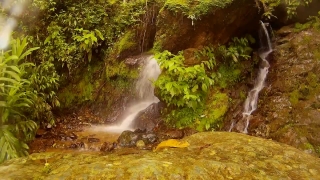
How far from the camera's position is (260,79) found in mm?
8164

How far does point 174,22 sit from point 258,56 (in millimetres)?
3196

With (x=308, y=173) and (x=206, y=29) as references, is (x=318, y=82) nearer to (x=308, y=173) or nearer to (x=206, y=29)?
(x=206, y=29)

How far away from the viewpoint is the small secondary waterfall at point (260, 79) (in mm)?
7086

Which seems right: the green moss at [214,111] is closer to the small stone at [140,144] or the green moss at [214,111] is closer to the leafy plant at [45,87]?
the small stone at [140,144]

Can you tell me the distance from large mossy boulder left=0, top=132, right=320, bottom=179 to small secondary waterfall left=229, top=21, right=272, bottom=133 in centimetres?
428

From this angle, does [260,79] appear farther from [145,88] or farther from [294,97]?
[145,88]

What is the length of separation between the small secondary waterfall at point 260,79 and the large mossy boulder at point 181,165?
4284 millimetres

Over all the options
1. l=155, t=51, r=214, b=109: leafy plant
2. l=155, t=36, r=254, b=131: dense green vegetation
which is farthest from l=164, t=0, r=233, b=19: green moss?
l=155, t=51, r=214, b=109: leafy plant

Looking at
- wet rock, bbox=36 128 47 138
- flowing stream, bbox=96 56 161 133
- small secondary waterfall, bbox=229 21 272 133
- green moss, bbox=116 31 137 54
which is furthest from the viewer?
green moss, bbox=116 31 137 54

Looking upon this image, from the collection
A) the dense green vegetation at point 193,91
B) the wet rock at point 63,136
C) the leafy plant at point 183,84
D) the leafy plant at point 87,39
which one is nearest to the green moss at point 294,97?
the dense green vegetation at point 193,91

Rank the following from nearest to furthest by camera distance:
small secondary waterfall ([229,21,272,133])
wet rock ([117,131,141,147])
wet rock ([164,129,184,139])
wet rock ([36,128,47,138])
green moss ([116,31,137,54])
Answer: wet rock ([117,131,141,147])
wet rock ([164,129,184,139])
wet rock ([36,128,47,138])
small secondary waterfall ([229,21,272,133])
green moss ([116,31,137,54])

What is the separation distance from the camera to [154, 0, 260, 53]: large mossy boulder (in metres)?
7.46

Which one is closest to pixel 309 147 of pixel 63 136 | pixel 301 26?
pixel 301 26

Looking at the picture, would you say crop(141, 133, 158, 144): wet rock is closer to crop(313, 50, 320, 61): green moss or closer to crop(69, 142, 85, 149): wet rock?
crop(69, 142, 85, 149): wet rock
